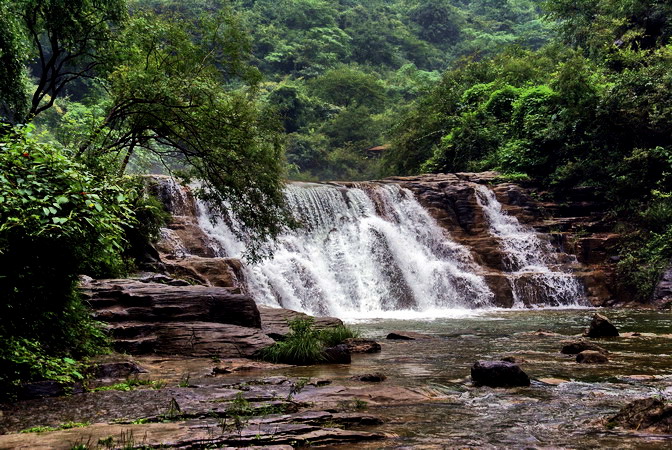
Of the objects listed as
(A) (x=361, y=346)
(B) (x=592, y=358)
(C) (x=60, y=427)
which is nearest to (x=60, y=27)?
(A) (x=361, y=346)

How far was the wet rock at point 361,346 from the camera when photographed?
10.0 meters

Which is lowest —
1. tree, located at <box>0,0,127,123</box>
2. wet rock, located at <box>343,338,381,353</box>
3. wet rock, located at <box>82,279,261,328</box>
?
wet rock, located at <box>343,338,381,353</box>

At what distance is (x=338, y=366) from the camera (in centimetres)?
846

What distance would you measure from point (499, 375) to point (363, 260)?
603 inches

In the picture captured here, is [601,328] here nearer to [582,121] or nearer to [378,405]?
[378,405]

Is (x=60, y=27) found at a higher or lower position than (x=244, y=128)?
higher

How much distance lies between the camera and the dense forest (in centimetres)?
619

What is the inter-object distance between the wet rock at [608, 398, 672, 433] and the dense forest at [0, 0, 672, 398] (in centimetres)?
532

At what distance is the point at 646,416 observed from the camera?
465 centimetres

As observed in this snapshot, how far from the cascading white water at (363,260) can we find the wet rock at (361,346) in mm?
7312

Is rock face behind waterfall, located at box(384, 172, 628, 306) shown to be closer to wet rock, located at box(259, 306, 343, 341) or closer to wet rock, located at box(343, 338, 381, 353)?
wet rock, located at box(259, 306, 343, 341)

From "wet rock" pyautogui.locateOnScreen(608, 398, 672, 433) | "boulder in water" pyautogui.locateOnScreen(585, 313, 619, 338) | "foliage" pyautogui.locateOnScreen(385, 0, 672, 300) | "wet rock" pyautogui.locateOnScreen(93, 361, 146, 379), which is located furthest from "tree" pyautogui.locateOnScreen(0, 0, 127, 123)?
"foliage" pyautogui.locateOnScreen(385, 0, 672, 300)

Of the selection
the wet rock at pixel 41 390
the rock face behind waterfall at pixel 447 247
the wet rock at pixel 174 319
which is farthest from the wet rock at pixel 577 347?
the rock face behind waterfall at pixel 447 247

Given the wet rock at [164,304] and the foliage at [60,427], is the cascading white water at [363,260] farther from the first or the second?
the foliage at [60,427]
